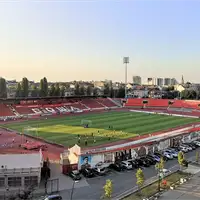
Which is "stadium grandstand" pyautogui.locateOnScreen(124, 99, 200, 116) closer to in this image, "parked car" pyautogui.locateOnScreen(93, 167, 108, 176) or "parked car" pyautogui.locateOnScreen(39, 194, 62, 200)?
"parked car" pyautogui.locateOnScreen(93, 167, 108, 176)

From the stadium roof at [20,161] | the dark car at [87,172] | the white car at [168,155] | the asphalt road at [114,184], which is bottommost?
the asphalt road at [114,184]

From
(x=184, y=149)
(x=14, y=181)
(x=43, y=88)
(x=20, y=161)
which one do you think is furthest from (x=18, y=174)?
(x=43, y=88)

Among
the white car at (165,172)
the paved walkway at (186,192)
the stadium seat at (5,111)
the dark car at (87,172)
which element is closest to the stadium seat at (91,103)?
the stadium seat at (5,111)

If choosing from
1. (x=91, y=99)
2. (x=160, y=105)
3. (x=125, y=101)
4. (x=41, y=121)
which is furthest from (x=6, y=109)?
(x=160, y=105)

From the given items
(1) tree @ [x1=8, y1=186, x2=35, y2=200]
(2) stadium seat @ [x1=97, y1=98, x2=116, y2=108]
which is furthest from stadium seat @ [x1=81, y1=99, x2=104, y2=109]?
(1) tree @ [x1=8, y1=186, x2=35, y2=200]

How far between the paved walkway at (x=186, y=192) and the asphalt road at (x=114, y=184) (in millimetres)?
3370

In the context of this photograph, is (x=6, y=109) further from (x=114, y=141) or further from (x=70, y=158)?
(x=70, y=158)

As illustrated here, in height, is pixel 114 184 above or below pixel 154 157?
below

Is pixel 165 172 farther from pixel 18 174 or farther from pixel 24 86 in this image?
pixel 24 86

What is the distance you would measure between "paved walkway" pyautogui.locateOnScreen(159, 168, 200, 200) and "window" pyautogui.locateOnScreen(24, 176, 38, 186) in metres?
9.94

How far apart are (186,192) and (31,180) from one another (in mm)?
12199

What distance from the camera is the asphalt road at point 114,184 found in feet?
68.4

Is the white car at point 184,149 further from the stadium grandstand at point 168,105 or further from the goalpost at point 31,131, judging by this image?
the stadium grandstand at point 168,105

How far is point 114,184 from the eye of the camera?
23.2 m
